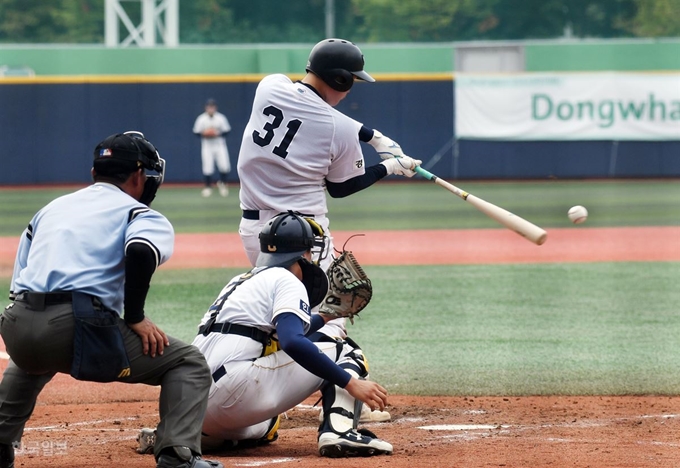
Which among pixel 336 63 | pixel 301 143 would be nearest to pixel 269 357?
pixel 301 143

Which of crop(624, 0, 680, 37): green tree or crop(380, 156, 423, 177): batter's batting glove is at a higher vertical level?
crop(624, 0, 680, 37): green tree

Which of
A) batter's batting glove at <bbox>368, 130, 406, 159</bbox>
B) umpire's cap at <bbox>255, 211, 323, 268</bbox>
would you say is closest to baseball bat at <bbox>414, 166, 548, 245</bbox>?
batter's batting glove at <bbox>368, 130, 406, 159</bbox>

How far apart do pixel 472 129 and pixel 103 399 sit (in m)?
19.0

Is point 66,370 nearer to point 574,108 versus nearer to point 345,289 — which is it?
point 345,289

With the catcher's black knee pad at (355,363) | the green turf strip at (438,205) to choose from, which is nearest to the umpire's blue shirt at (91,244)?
the catcher's black knee pad at (355,363)

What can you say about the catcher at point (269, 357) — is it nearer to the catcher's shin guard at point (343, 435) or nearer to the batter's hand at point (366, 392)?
the catcher's shin guard at point (343, 435)

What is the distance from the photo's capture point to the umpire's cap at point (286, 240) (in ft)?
14.9

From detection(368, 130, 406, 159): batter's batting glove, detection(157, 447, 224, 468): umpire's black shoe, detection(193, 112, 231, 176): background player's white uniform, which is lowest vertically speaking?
detection(193, 112, 231, 176): background player's white uniform

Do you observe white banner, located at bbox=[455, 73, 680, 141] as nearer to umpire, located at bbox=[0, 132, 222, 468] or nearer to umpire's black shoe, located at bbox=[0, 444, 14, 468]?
umpire, located at bbox=[0, 132, 222, 468]

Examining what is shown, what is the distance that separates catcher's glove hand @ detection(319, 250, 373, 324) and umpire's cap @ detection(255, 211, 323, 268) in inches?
9.8

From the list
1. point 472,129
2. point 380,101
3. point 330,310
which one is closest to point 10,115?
point 380,101

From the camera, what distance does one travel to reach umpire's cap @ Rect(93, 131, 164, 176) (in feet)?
13.6

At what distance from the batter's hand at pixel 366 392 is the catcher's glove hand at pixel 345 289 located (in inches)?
21.1

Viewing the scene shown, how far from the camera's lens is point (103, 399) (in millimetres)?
6102
